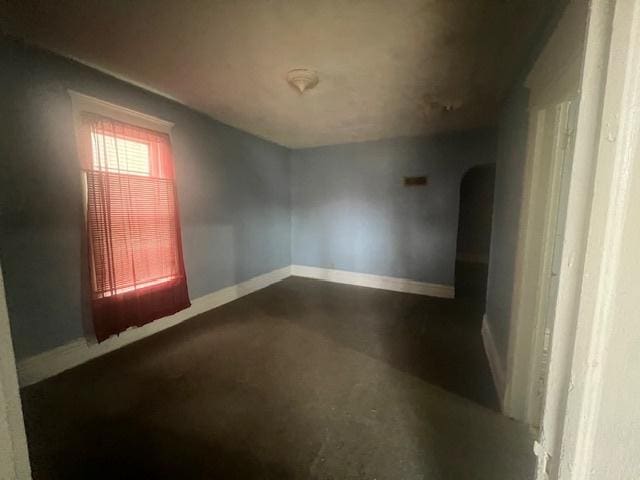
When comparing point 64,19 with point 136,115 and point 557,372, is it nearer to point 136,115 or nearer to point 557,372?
Answer: point 136,115

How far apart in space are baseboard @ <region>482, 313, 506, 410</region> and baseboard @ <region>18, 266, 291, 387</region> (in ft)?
9.64

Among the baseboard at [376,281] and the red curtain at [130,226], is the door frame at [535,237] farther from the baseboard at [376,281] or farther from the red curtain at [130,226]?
the red curtain at [130,226]

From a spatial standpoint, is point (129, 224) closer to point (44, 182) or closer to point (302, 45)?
point (44, 182)

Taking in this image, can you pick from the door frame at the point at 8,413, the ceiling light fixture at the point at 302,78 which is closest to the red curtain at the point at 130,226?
the ceiling light fixture at the point at 302,78

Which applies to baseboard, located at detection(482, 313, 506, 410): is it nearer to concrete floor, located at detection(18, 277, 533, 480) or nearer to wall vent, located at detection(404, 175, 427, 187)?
concrete floor, located at detection(18, 277, 533, 480)

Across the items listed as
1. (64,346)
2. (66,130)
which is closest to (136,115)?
(66,130)

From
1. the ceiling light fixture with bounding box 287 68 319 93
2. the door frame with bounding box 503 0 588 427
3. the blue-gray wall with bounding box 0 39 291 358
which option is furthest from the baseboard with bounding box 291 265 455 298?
the ceiling light fixture with bounding box 287 68 319 93

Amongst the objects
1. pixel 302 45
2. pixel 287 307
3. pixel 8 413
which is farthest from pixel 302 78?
pixel 287 307

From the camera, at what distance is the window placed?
6.78 feet

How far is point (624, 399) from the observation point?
40cm

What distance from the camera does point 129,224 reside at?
2.28 m

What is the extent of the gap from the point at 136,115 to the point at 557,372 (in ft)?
10.2

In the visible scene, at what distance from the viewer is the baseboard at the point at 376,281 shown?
3.73 meters

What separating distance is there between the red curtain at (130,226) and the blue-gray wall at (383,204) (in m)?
2.36
